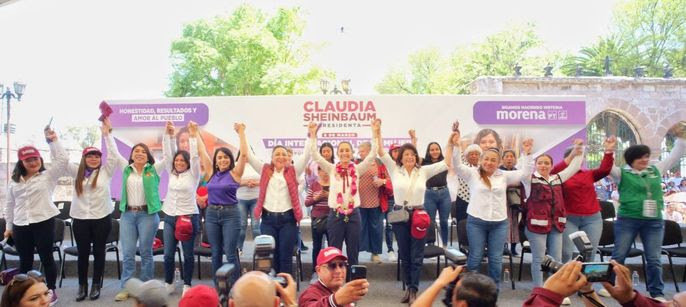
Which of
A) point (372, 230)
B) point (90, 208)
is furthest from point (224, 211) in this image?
point (372, 230)

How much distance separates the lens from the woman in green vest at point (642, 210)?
446cm

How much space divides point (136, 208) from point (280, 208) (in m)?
1.34

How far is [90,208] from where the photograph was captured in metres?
4.62

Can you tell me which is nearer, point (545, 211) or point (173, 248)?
point (545, 211)

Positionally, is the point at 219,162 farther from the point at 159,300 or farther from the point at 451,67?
the point at 451,67

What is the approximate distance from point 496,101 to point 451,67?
24.5 m

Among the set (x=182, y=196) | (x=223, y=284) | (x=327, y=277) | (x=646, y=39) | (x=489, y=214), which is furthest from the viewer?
(x=646, y=39)

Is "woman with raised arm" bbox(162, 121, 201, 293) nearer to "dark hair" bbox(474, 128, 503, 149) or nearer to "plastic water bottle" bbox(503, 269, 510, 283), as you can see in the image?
"plastic water bottle" bbox(503, 269, 510, 283)

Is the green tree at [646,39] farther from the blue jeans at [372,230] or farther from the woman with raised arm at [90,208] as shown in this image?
the woman with raised arm at [90,208]

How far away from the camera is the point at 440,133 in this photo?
7555 millimetres

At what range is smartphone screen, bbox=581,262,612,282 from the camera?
1819mm

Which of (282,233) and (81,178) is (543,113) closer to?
(282,233)

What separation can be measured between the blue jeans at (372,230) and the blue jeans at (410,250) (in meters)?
1.17

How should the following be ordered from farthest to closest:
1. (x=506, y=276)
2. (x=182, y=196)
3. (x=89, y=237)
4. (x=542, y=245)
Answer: (x=506, y=276), (x=182, y=196), (x=89, y=237), (x=542, y=245)
